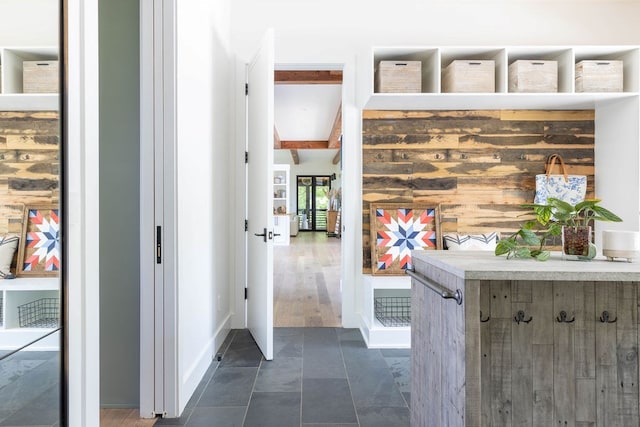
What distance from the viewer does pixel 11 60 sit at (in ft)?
2.82

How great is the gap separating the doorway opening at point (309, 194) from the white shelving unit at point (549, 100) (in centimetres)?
80

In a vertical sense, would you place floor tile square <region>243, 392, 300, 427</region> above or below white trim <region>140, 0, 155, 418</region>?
below

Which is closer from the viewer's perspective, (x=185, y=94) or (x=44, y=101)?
(x=44, y=101)

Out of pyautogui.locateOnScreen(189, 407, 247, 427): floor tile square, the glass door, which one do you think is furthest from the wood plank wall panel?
the glass door

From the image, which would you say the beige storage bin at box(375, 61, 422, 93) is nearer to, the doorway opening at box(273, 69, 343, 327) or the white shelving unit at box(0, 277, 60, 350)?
the doorway opening at box(273, 69, 343, 327)

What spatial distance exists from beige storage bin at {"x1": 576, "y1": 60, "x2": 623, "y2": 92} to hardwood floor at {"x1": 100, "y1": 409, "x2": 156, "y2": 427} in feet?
12.0

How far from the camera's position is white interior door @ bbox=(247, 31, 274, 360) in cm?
Result: 269

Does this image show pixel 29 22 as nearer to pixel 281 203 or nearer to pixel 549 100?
pixel 549 100

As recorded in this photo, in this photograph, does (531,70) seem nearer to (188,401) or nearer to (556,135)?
(556,135)

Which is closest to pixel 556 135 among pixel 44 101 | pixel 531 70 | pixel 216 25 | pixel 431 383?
pixel 531 70

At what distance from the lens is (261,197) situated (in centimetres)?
286

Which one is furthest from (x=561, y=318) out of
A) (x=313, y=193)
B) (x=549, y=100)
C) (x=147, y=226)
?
(x=313, y=193)

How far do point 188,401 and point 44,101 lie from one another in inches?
69.3

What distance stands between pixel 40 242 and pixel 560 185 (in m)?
3.62
